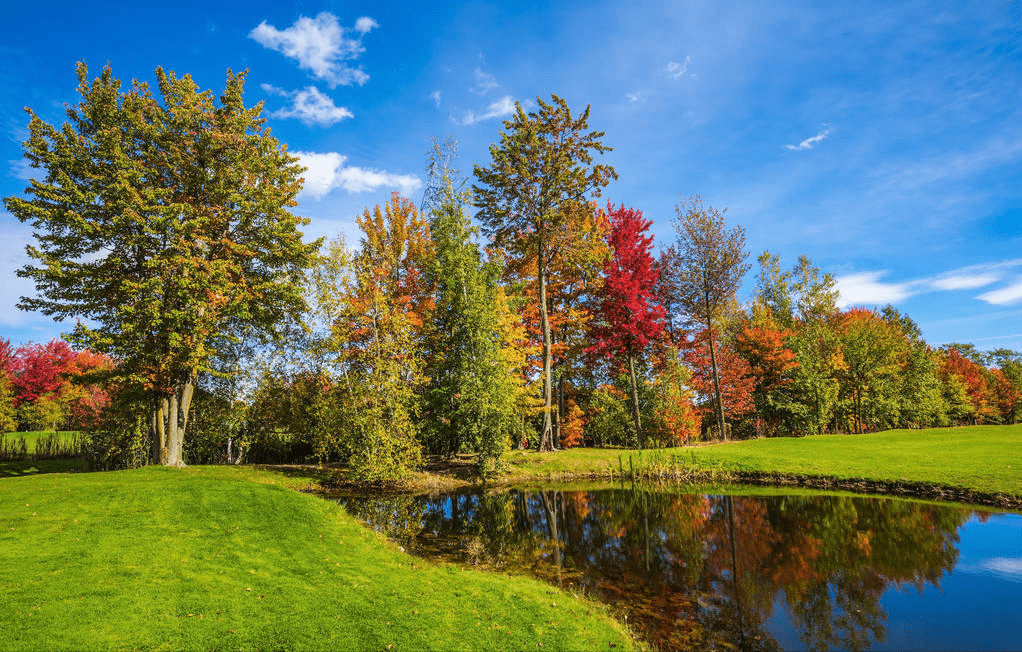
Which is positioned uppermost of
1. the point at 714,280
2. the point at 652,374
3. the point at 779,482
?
the point at 714,280

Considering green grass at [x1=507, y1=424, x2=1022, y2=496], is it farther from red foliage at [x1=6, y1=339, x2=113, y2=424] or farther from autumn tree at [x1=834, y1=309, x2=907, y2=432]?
red foliage at [x1=6, y1=339, x2=113, y2=424]

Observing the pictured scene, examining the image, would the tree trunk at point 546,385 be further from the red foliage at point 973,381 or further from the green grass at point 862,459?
the red foliage at point 973,381

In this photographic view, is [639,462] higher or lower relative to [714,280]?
lower

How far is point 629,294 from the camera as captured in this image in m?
29.9

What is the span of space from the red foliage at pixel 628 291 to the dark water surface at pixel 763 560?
13.0 m

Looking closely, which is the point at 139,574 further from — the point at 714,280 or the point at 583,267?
the point at 714,280

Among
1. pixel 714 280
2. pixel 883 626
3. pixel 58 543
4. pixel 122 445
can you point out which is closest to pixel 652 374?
pixel 714 280

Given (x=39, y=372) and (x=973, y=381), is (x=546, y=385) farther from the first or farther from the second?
(x=973, y=381)

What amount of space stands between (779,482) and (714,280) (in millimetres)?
17437

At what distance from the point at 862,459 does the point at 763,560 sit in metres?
15.1

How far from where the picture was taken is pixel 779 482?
21219 millimetres

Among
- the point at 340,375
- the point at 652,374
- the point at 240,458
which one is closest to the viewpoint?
the point at 340,375

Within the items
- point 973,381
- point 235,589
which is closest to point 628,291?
point 235,589

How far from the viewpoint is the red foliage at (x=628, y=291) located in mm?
29844
